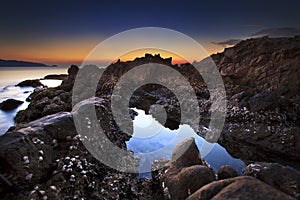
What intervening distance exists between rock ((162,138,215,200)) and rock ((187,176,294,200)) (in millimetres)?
1401

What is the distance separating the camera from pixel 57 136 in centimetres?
1127

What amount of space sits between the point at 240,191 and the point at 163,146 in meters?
12.0

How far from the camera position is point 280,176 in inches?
374

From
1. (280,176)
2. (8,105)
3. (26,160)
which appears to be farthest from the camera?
(8,105)

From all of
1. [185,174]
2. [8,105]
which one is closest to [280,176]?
[185,174]

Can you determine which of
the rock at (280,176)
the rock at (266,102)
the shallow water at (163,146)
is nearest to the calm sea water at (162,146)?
the shallow water at (163,146)

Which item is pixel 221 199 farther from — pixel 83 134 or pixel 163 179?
pixel 83 134

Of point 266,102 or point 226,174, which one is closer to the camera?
point 226,174

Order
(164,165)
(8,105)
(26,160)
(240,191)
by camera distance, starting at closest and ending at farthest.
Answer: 1. (240,191)
2. (26,160)
3. (164,165)
4. (8,105)

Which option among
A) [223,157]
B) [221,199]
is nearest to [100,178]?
[221,199]

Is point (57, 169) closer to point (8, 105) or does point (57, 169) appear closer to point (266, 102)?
point (266, 102)

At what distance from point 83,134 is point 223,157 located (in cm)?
1130

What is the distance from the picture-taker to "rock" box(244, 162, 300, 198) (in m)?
8.91

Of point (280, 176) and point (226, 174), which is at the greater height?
point (280, 176)
